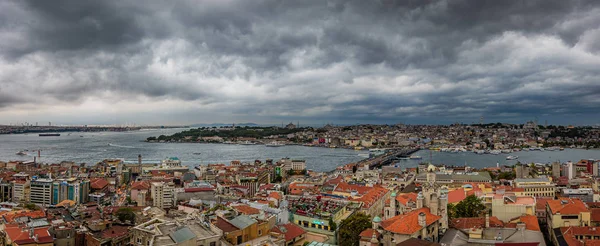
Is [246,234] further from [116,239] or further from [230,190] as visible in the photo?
[230,190]

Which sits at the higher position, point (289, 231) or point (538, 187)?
point (289, 231)

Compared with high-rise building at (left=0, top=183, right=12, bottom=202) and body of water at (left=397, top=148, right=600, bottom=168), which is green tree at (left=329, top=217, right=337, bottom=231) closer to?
high-rise building at (left=0, top=183, right=12, bottom=202)

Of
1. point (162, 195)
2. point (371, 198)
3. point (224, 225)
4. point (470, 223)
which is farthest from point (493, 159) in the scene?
point (224, 225)

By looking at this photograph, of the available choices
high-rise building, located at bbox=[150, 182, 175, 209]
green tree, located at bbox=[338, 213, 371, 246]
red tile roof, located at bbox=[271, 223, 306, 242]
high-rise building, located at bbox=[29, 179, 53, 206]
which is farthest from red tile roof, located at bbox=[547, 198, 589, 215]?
high-rise building, located at bbox=[29, 179, 53, 206]

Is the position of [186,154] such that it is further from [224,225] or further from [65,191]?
[224,225]

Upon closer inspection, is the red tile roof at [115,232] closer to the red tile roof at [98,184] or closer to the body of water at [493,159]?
the red tile roof at [98,184]

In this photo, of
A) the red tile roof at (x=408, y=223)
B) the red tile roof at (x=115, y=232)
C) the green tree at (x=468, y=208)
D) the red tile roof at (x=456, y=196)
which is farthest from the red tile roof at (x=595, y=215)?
the red tile roof at (x=115, y=232)
